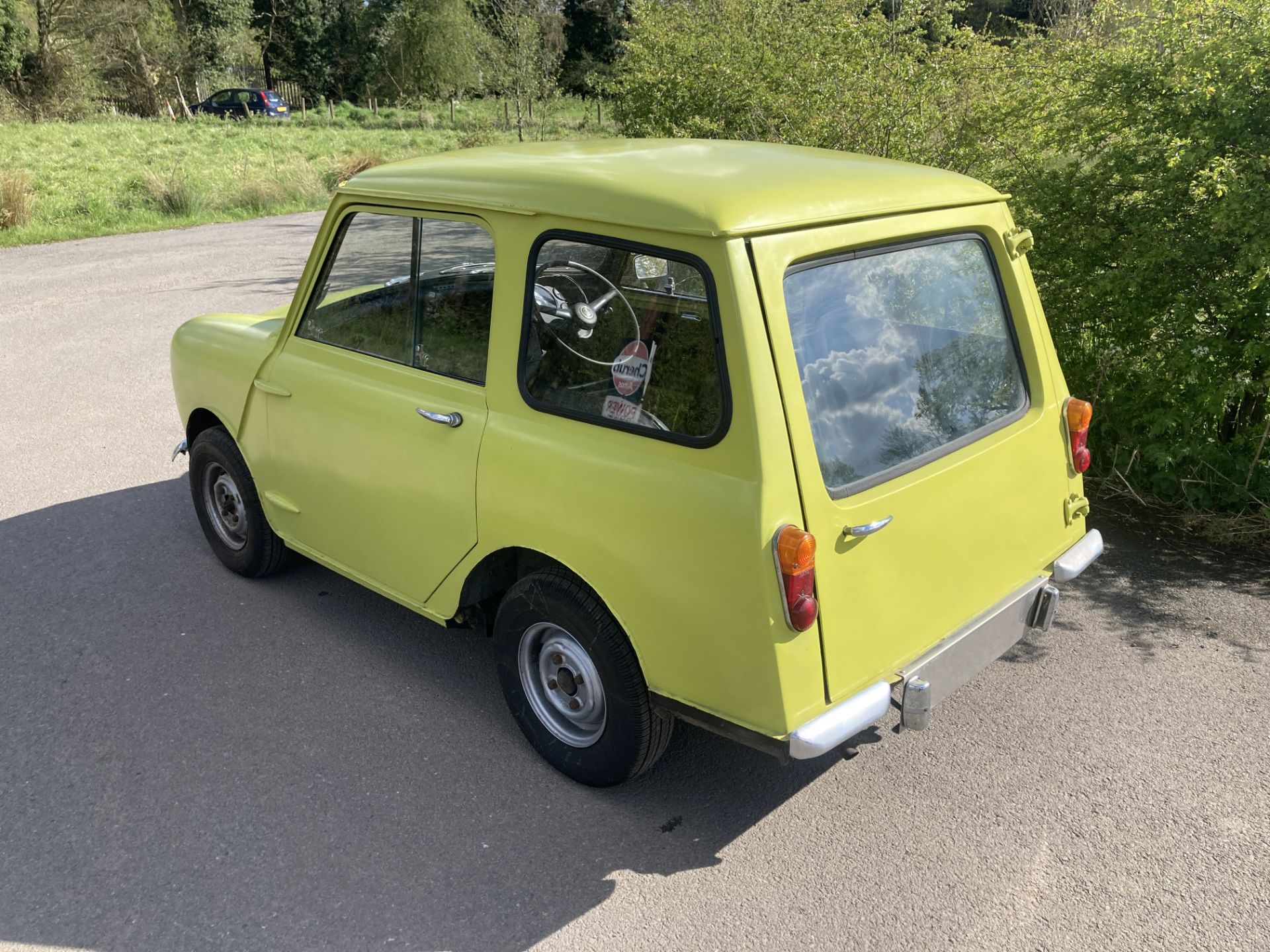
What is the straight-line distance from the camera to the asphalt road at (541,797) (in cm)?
271

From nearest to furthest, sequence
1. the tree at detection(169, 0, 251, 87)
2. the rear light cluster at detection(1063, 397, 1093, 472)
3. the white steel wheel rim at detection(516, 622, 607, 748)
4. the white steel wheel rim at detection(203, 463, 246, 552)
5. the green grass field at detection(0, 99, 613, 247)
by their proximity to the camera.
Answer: the white steel wheel rim at detection(516, 622, 607, 748) < the rear light cluster at detection(1063, 397, 1093, 472) < the white steel wheel rim at detection(203, 463, 246, 552) < the green grass field at detection(0, 99, 613, 247) < the tree at detection(169, 0, 251, 87)

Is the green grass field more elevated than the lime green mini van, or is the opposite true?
the green grass field

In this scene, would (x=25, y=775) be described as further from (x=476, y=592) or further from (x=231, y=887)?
(x=476, y=592)

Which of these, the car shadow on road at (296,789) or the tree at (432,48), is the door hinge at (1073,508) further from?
the tree at (432,48)

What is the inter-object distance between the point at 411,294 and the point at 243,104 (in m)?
37.5

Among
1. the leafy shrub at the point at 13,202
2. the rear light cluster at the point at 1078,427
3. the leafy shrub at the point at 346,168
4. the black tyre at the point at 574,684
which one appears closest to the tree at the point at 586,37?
the leafy shrub at the point at 346,168

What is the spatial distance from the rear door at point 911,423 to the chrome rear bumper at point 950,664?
44 millimetres

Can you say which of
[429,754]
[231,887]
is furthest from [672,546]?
[231,887]

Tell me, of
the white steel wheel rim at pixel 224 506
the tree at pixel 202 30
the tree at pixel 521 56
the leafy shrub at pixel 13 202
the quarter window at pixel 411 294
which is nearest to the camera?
the quarter window at pixel 411 294

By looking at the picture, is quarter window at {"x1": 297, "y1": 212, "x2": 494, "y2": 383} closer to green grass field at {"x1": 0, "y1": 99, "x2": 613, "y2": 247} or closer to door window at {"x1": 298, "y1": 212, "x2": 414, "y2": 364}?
door window at {"x1": 298, "y1": 212, "x2": 414, "y2": 364}

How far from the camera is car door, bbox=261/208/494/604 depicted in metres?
3.21

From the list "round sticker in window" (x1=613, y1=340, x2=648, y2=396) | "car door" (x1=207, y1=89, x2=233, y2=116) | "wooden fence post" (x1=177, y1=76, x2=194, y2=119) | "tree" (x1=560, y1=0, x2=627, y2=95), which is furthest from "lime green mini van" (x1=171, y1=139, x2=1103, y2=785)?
"car door" (x1=207, y1=89, x2=233, y2=116)

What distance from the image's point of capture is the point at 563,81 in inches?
1401

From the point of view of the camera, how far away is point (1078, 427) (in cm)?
337
